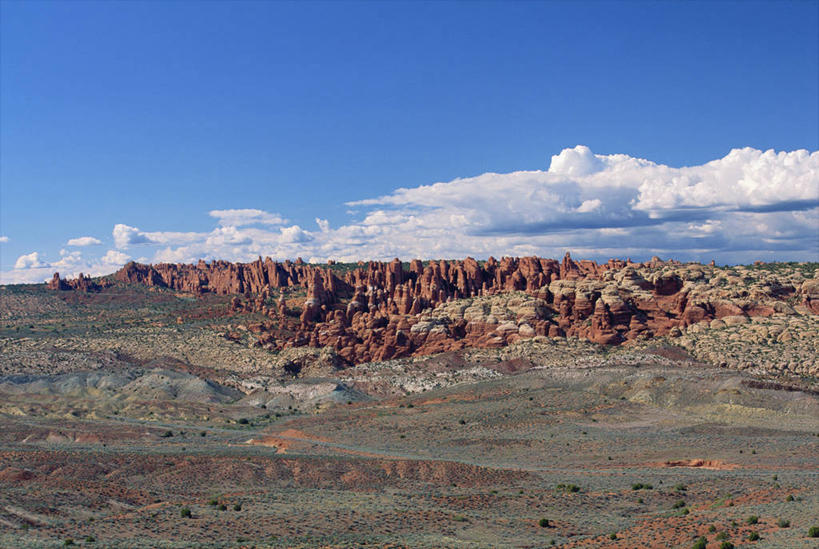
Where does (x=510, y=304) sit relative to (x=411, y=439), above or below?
above

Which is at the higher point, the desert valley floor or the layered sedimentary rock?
the layered sedimentary rock

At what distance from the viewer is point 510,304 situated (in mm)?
128500

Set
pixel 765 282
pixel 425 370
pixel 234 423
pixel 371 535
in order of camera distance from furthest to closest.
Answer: pixel 425 370 < pixel 765 282 < pixel 234 423 < pixel 371 535

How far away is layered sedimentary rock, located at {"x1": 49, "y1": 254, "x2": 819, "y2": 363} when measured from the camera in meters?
110

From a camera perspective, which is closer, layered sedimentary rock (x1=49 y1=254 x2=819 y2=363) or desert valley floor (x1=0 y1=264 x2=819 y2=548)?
desert valley floor (x1=0 y1=264 x2=819 y2=548)

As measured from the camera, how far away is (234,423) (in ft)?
319

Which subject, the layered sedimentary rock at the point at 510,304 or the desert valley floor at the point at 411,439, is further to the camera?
the layered sedimentary rock at the point at 510,304

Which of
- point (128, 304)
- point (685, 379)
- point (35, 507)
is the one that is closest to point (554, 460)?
point (685, 379)

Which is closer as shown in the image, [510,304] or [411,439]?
[411,439]

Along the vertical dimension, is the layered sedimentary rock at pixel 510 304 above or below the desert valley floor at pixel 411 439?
above

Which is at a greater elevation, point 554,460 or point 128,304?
point 128,304

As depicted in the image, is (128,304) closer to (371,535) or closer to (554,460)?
(554,460)

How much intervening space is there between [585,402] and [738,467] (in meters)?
31.8

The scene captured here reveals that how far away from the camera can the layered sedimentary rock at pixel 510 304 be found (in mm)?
110188
